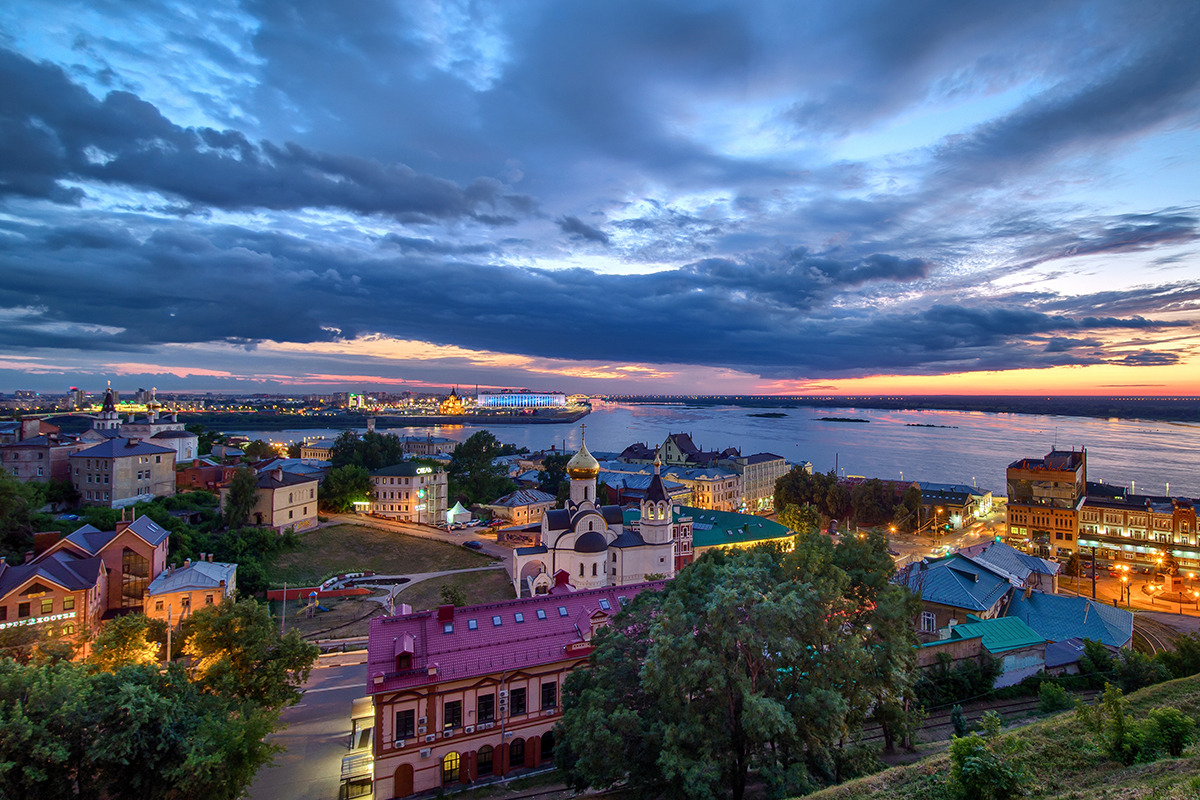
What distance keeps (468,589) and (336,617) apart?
24.1 ft

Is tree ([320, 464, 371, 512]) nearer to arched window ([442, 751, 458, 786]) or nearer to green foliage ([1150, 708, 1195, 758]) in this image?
arched window ([442, 751, 458, 786])

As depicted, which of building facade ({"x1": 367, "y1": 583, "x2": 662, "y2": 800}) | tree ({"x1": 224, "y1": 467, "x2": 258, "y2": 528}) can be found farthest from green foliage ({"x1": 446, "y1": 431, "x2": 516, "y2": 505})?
building facade ({"x1": 367, "y1": 583, "x2": 662, "y2": 800})

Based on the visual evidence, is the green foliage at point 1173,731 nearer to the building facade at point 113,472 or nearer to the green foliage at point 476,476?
the building facade at point 113,472

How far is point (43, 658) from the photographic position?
15.1 metres

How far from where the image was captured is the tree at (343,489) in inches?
1959

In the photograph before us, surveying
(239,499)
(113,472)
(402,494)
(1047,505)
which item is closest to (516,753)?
(239,499)

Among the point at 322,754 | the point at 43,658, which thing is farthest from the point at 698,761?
the point at 43,658

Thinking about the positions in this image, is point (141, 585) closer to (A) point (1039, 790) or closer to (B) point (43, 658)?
(B) point (43, 658)

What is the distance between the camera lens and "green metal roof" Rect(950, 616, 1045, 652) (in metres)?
21.1

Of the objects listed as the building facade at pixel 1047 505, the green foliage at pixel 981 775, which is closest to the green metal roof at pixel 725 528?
the building facade at pixel 1047 505

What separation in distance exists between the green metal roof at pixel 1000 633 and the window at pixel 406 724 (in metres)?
19.2

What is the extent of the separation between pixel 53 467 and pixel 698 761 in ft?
161

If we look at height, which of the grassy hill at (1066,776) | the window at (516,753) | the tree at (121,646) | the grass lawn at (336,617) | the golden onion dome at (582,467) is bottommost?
the grass lawn at (336,617)

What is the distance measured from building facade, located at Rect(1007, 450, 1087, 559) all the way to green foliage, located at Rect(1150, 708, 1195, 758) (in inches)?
1847
